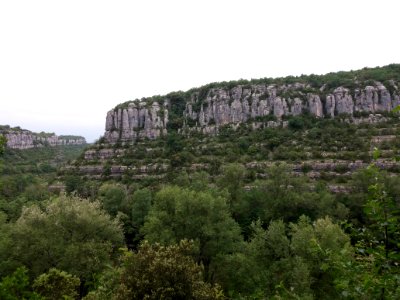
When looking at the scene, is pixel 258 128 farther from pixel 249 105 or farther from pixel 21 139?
pixel 21 139

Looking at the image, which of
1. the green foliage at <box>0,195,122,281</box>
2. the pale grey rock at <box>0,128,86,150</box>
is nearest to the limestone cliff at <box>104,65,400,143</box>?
the green foliage at <box>0,195,122,281</box>

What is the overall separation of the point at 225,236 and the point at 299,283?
10.1 meters

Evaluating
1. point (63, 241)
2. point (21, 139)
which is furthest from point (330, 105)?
point (21, 139)

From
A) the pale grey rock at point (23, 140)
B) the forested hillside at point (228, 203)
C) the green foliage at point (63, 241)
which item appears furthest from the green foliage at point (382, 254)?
the pale grey rock at point (23, 140)

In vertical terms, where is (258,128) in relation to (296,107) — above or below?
below

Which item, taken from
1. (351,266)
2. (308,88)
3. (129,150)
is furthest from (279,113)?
(351,266)

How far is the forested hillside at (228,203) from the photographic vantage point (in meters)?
12.7

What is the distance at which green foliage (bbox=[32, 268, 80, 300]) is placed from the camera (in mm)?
18905

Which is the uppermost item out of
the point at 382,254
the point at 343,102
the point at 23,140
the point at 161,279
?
the point at 343,102

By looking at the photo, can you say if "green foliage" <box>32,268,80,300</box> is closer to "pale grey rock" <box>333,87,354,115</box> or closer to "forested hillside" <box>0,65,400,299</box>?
"forested hillside" <box>0,65,400,299</box>

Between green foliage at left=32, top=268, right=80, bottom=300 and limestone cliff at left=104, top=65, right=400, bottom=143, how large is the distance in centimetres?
7685

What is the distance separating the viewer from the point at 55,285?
768 inches

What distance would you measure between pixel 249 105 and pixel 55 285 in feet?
279

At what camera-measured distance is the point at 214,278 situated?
3008cm
